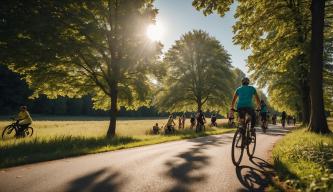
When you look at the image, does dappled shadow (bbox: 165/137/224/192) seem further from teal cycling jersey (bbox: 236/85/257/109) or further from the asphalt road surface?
teal cycling jersey (bbox: 236/85/257/109)

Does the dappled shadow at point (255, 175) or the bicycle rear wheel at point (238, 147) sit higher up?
the bicycle rear wheel at point (238, 147)

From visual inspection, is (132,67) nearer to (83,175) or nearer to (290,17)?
(290,17)

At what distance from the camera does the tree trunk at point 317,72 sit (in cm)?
1280

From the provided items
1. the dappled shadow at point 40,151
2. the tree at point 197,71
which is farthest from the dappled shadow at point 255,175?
the tree at point 197,71

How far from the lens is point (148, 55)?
64.5ft

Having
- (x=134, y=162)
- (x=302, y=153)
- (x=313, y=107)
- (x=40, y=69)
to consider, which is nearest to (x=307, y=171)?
(x=302, y=153)

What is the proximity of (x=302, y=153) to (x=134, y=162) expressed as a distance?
15.1ft

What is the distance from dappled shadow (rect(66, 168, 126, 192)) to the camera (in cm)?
531

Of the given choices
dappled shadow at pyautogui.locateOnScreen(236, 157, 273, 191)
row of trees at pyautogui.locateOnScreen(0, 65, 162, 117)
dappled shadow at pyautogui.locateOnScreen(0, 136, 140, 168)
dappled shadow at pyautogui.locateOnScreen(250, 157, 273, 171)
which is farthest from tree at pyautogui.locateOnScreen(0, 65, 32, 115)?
dappled shadow at pyautogui.locateOnScreen(236, 157, 273, 191)

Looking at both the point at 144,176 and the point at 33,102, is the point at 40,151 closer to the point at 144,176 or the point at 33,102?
the point at 144,176

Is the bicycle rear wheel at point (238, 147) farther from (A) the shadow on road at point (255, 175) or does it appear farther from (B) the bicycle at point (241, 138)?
(A) the shadow on road at point (255, 175)

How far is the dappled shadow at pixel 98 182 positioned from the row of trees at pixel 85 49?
9.25m

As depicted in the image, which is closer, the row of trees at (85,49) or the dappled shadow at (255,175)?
the dappled shadow at (255,175)

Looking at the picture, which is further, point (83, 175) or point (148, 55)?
point (148, 55)
